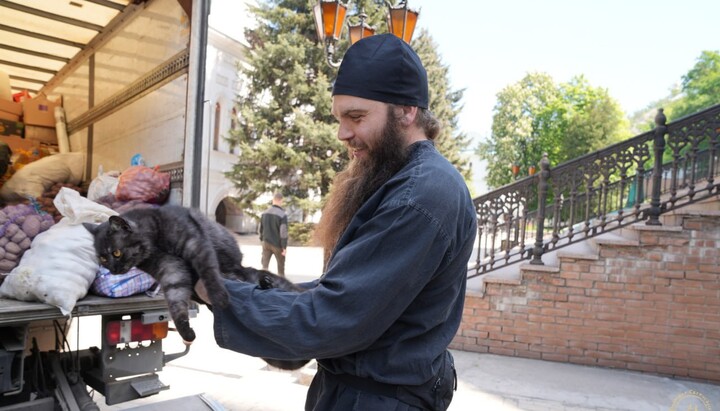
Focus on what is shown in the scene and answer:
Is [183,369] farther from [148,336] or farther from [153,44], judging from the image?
[153,44]

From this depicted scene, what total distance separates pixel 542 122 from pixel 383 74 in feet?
126

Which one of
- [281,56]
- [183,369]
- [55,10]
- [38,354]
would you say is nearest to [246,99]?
[281,56]

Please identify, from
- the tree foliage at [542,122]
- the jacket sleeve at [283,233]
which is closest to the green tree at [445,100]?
the tree foliage at [542,122]

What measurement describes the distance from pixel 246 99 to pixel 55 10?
18491 mm

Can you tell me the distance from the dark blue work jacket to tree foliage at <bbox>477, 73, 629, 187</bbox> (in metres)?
33.9

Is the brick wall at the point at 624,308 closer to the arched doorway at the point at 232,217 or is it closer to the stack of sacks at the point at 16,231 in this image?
the stack of sacks at the point at 16,231

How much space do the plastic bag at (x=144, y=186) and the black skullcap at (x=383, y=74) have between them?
3.25 meters

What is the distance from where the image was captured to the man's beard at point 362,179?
1.51 m

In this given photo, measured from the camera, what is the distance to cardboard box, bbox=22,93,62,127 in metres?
7.05

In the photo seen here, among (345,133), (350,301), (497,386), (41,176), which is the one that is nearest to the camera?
(350,301)

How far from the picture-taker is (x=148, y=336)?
3.31 metres

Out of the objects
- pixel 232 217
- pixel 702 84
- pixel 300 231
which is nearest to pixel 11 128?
pixel 300 231

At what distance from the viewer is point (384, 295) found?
1221 millimetres

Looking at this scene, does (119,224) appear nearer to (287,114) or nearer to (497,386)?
(497,386)
